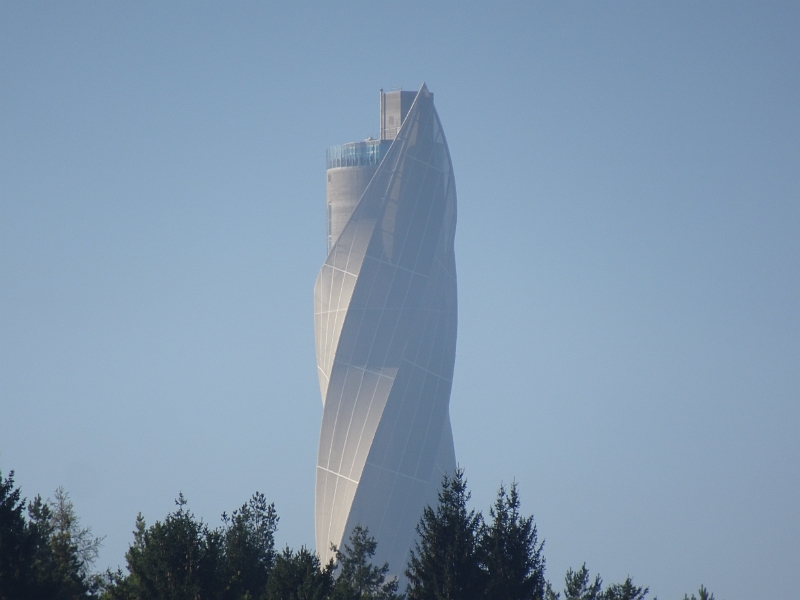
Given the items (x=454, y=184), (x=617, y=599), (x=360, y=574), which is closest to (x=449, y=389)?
(x=454, y=184)

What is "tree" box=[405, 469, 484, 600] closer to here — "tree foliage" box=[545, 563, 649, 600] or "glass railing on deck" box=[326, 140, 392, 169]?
"tree foliage" box=[545, 563, 649, 600]

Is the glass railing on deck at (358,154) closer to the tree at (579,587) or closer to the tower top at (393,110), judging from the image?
the tower top at (393,110)

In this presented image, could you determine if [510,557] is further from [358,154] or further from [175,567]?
[358,154]

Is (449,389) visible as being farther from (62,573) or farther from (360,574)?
(62,573)

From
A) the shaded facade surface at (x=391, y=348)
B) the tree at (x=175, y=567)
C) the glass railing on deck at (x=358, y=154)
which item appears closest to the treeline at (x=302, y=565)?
the tree at (x=175, y=567)

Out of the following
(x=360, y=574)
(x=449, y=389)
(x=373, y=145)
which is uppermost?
(x=373, y=145)

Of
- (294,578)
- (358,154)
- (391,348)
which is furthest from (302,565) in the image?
(358,154)
